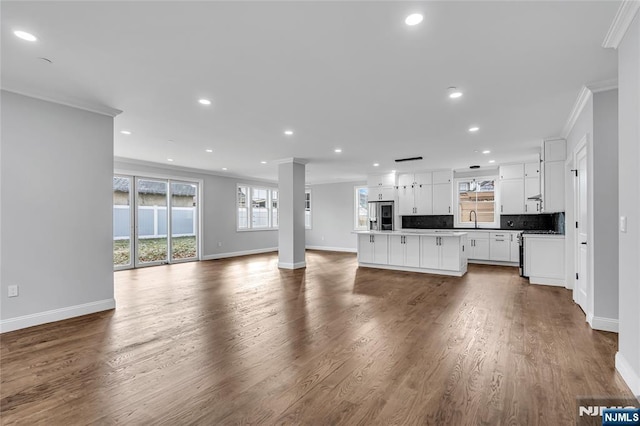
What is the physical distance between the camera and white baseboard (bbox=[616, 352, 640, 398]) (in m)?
2.01

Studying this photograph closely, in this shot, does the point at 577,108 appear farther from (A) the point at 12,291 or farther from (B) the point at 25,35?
(A) the point at 12,291

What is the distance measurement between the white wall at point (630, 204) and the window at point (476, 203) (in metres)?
6.27

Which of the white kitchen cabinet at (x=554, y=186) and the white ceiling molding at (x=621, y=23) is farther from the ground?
the white ceiling molding at (x=621, y=23)

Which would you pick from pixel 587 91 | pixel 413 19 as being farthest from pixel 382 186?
pixel 413 19

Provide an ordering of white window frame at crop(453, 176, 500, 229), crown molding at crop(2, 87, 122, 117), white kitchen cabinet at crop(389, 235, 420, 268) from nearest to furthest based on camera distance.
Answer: crown molding at crop(2, 87, 122, 117) → white kitchen cabinet at crop(389, 235, 420, 268) → white window frame at crop(453, 176, 500, 229)

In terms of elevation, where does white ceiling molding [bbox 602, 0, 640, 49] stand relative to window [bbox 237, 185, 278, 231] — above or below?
above

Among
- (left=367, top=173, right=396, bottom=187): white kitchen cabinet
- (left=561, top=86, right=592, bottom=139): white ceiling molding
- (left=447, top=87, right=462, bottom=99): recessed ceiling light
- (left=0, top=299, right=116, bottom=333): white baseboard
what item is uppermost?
(left=447, top=87, right=462, bottom=99): recessed ceiling light

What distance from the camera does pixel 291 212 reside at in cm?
703


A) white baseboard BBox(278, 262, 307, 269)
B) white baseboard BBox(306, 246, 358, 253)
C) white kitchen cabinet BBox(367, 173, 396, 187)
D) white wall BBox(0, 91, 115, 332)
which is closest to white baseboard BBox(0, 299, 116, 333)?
white wall BBox(0, 91, 115, 332)

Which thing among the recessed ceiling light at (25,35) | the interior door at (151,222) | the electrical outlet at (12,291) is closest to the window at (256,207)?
the interior door at (151,222)

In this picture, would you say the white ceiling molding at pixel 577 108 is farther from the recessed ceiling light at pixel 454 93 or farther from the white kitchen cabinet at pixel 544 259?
the white kitchen cabinet at pixel 544 259

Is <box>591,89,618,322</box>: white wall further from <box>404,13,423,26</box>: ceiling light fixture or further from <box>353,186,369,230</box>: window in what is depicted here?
<box>353,186,369,230</box>: window

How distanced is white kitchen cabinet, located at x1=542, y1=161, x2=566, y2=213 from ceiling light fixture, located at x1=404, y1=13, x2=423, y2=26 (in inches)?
166
